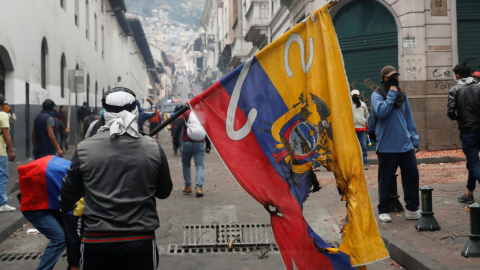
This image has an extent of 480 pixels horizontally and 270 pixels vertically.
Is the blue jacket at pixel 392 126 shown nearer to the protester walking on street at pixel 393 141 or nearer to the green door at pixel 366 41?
the protester walking on street at pixel 393 141

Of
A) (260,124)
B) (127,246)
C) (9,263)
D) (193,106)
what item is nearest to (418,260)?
(260,124)

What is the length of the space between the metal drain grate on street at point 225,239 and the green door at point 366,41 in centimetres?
1032

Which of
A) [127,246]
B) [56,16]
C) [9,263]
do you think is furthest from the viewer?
[56,16]

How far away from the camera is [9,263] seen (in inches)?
228

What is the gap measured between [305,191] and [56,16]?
19.0 meters

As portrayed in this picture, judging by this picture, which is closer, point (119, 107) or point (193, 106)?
point (119, 107)

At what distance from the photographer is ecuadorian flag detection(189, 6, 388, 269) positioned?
3.84 m

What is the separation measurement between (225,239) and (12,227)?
10.2ft

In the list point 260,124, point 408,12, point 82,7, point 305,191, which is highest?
point 82,7

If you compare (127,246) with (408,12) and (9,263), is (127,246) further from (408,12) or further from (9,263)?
(408,12)

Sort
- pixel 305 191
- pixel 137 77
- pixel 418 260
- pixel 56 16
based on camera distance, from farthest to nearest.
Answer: pixel 137 77 < pixel 56 16 < pixel 418 260 < pixel 305 191

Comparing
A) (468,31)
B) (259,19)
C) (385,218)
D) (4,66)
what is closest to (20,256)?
(385,218)

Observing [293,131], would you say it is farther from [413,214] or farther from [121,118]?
[413,214]

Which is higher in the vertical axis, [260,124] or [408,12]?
[408,12]
